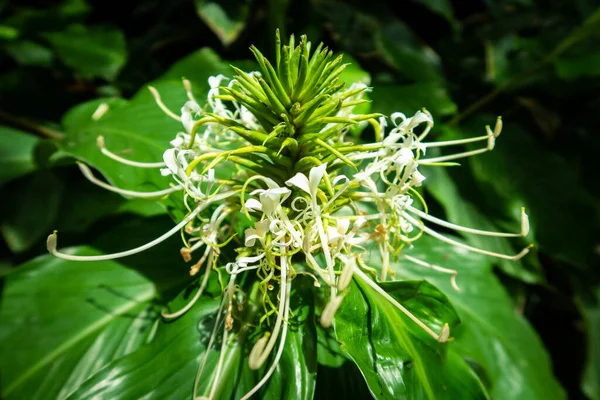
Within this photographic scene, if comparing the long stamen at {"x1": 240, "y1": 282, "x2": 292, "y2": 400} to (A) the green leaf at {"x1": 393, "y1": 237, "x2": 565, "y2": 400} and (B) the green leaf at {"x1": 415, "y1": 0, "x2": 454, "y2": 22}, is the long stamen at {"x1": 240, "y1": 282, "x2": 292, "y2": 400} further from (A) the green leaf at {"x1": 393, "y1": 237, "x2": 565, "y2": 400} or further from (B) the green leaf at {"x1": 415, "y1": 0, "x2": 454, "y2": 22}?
(B) the green leaf at {"x1": 415, "y1": 0, "x2": 454, "y2": 22}

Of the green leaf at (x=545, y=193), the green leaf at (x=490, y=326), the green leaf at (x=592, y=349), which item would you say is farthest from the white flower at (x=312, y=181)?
the green leaf at (x=592, y=349)

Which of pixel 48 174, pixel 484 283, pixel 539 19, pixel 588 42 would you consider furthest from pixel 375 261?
pixel 539 19


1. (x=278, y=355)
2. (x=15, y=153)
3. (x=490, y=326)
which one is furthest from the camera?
(x=15, y=153)

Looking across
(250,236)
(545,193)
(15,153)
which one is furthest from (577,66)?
(15,153)

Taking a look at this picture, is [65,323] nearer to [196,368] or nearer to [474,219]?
[196,368]

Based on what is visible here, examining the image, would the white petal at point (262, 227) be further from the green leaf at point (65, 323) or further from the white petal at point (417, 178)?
the green leaf at point (65, 323)

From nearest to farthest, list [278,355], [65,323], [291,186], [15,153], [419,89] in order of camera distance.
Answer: [278,355] → [291,186] → [65,323] → [15,153] → [419,89]

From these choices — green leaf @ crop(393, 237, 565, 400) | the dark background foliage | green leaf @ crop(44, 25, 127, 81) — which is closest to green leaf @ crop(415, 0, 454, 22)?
the dark background foliage
